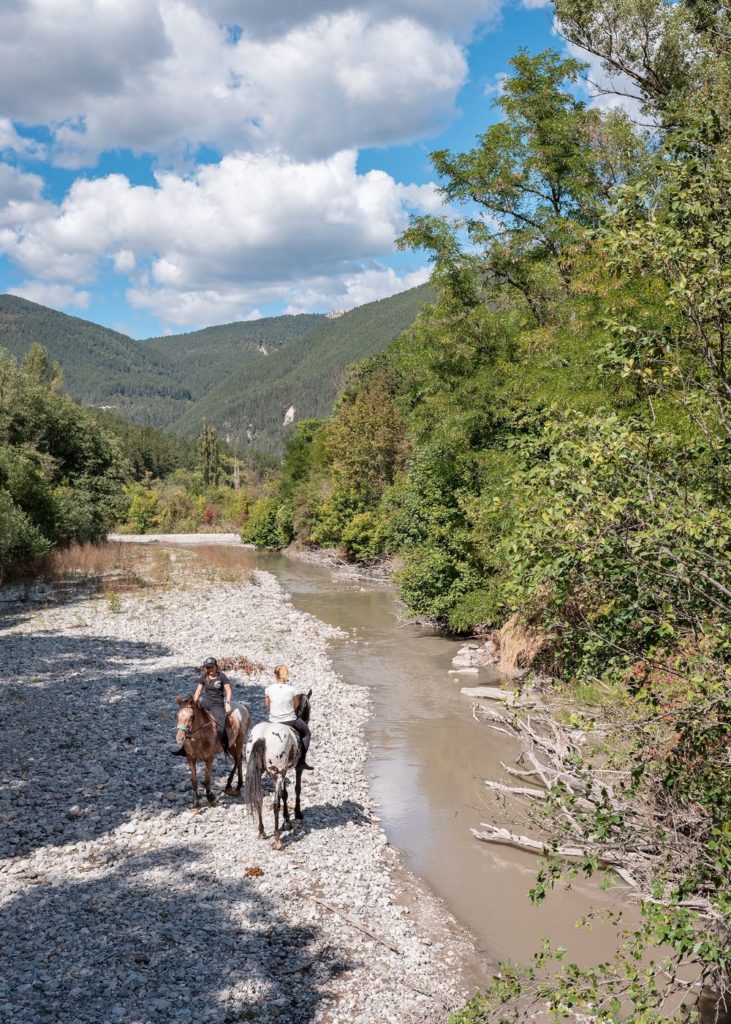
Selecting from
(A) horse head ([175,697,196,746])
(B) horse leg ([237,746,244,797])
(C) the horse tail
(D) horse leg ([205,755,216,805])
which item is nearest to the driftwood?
(C) the horse tail

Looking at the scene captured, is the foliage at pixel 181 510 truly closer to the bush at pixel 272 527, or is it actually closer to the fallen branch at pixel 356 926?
the bush at pixel 272 527

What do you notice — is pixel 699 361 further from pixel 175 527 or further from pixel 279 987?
pixel 175 527

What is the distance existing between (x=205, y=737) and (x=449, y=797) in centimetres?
481

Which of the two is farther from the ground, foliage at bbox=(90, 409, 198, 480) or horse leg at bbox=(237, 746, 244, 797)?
foliage at bbox=(90, 409, 198, 480)

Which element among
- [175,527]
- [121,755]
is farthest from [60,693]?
[175,527]

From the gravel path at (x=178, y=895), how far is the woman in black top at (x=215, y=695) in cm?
132

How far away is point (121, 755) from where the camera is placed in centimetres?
1282

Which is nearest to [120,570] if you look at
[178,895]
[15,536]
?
[15,536]

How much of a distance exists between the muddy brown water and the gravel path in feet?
1.57

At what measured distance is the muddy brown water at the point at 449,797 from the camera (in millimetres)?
8945

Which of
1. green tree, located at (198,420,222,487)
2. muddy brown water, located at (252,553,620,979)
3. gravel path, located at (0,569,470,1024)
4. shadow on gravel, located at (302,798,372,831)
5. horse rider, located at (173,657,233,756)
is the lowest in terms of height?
muddy brown water, located at (252,553,620,979)

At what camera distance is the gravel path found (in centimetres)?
687

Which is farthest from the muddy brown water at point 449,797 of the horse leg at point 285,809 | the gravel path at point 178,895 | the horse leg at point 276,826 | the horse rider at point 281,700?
the horse rider at point 281,700

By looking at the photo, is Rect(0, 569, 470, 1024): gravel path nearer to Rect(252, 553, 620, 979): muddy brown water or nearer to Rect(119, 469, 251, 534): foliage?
Rect(252, 553, 620, 979): muddy brown water
